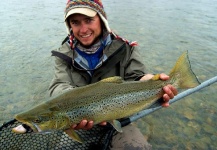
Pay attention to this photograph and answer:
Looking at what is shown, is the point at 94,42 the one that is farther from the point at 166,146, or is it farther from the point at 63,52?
the point at 166,146

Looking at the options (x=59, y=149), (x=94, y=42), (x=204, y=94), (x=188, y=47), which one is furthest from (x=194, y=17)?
(x=59, y=149)

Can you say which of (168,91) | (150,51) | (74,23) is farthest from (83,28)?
(150,51)

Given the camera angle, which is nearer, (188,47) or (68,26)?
(68,26)

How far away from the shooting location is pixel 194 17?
1270cm

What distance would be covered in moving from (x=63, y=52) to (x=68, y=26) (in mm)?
364

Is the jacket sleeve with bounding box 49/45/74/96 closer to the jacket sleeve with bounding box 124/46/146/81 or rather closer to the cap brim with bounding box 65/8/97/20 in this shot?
the cap brim with bounding box 65/8/97/20

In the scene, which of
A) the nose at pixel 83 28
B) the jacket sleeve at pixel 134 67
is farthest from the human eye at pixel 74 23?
the jacket sleeve at pixel 134 67

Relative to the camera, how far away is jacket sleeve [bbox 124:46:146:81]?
3018 mm

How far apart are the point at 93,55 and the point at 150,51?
5.05 metres

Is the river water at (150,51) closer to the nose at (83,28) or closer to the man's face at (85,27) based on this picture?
the man's face at (85,27)

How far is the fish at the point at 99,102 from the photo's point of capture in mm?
2016

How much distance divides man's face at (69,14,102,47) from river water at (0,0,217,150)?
2038mm

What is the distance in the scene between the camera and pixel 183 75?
2.43 m

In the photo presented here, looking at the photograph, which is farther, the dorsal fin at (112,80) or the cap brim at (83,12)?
the cap brim at (83,12)
